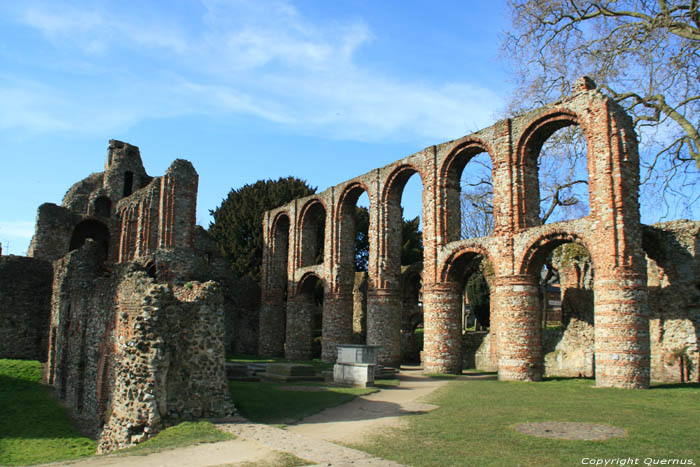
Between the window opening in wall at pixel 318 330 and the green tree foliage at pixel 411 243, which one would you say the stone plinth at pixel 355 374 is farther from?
the green tree foliage at pixel 411 243

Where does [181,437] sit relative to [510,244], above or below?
below

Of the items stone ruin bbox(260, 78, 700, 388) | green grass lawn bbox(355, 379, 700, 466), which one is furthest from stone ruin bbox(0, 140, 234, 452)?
stone ruin bbox(260, 78, 700, 388)

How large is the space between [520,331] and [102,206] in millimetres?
27062

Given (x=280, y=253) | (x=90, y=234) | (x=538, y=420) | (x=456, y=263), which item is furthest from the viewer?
(x=90, y=234)

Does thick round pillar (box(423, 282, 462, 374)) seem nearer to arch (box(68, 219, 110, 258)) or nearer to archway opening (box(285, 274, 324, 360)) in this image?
archway opening (box(285, 274, 324, 360))

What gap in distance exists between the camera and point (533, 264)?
16688mm

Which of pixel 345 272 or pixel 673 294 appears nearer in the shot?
pixel 673 294

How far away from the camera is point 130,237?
31.0m

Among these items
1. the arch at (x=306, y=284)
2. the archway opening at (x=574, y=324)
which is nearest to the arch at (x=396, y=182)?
the arch at (x=306, y=284)

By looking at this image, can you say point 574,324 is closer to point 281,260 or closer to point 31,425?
point 281,260

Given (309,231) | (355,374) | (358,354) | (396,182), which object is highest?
(396,182)

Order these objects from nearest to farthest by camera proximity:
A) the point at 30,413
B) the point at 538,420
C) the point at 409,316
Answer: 1. the point at 538,420
2. the point at 30,413
3. the point at 409,316

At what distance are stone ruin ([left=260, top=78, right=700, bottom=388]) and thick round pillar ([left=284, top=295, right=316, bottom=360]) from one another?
2523 mm

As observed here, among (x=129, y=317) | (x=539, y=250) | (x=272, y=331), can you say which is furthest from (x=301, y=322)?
(x=129, y=317)
